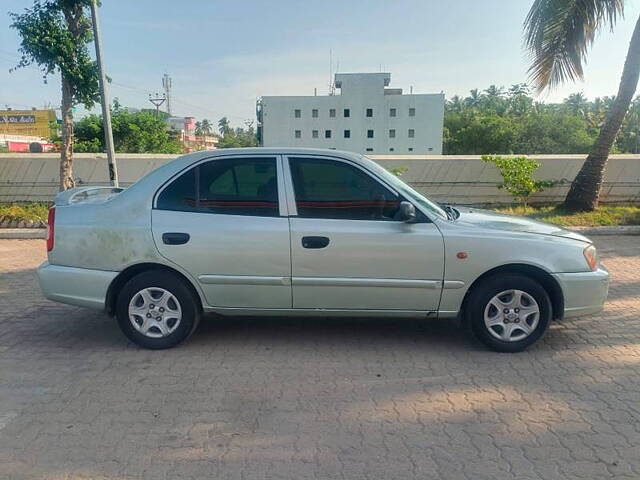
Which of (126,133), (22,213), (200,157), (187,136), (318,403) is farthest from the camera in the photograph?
(187,136)

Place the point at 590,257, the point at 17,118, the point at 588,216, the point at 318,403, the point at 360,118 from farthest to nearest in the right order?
the point at 17,118
the point at 360,118
the point at 588,216
the point at 590,257
the point at 318,403

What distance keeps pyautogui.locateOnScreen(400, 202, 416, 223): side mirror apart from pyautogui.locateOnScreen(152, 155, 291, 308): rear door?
929 millimetres

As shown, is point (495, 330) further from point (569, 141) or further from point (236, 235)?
point (569, 141)

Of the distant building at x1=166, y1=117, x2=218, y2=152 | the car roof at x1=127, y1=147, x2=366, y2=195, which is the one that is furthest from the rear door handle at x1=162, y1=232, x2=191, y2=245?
the distant building at x1=166, y1=117, x2=218, y2=152

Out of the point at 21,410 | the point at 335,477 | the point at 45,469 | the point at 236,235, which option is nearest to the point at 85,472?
the point at 45,469

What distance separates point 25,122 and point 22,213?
268ft

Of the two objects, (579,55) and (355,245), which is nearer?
(355,245)

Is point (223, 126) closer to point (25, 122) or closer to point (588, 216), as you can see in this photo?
point (25, 122)

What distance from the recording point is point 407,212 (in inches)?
146

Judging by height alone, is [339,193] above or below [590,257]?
above

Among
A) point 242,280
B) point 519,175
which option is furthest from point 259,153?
point 519,175

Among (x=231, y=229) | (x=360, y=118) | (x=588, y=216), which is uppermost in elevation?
(x=360, y=118)

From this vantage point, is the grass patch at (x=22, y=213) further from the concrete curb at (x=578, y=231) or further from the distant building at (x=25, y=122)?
the distant building at (x=25, y=122)

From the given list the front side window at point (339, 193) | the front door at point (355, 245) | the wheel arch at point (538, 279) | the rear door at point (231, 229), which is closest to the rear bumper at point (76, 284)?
the rear door at point (231, 229)
